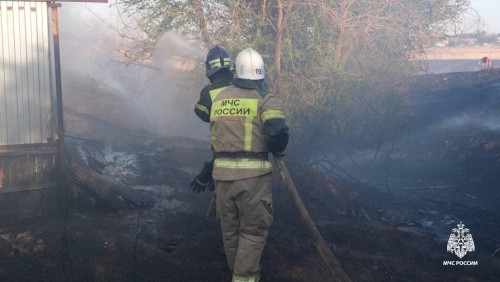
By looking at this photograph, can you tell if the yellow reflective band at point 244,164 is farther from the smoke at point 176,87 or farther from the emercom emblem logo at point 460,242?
→ the smoke at point 176,87

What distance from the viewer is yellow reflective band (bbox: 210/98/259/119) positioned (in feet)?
12.5

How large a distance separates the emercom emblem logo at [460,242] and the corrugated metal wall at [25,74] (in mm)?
5839

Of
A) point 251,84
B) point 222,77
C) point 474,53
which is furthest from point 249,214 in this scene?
point 474,53

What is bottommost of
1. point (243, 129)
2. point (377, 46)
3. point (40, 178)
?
point (40, 178)

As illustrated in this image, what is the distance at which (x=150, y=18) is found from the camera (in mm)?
8969

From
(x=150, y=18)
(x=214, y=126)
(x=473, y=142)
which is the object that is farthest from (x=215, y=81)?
(x=473, y=142)

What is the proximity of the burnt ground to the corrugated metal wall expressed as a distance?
94cm

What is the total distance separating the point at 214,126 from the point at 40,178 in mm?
3342

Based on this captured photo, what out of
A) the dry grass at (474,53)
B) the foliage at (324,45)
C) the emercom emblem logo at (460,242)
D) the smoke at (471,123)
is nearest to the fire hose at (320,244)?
the emercom emblem logo at (460,242)

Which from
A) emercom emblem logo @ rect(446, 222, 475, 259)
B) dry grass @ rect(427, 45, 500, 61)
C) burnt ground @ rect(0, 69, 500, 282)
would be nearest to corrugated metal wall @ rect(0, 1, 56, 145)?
burnt ground @ rect(0, 69, 500, 282)

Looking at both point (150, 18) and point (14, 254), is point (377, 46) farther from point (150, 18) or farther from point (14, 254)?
point (14, 254)

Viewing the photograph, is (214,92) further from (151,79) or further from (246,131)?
(151,79)

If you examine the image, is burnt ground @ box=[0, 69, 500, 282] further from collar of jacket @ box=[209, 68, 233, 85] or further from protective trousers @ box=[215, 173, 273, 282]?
collar of jacket @ box=[209, 68, 233, 85]

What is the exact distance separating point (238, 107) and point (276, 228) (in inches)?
111
